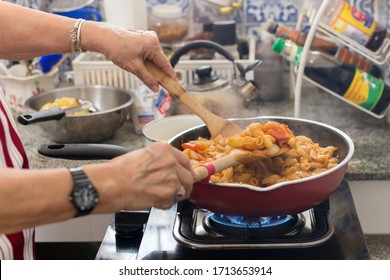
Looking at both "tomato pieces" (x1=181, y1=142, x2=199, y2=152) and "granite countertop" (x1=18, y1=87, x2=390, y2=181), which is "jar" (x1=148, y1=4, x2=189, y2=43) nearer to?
"granite countertop" (x1=18, y1=87, x2=390, y2=181)

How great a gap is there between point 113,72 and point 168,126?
410 millimetres

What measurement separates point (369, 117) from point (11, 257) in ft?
3.63

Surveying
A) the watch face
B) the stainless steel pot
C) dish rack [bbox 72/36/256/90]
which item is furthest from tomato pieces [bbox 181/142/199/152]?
dish rack [bbox 72/36/256/90]

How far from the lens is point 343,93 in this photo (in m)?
1.67

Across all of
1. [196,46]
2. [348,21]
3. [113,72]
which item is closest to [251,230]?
[196,46]

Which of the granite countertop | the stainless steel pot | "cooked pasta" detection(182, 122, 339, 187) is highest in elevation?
"cooked pasta" detection(182, 122, 339, 187)

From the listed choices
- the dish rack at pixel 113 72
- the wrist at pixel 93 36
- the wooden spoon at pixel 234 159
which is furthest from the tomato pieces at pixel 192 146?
the dish rack at pixel 113 72

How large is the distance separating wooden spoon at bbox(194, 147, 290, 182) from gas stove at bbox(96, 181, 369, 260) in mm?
148

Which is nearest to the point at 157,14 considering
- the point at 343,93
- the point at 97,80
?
the point at 97,80

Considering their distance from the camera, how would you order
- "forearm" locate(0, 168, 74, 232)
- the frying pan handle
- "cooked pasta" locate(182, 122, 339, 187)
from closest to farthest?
"forearm" locate(0, 168, 74, 232) < "cooked pasta" locate(182, 122, 339, 187) < the frying pan handle

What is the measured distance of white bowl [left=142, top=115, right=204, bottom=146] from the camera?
1540 millimetres

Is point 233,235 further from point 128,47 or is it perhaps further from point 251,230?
point 128,47

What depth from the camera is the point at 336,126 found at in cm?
177
